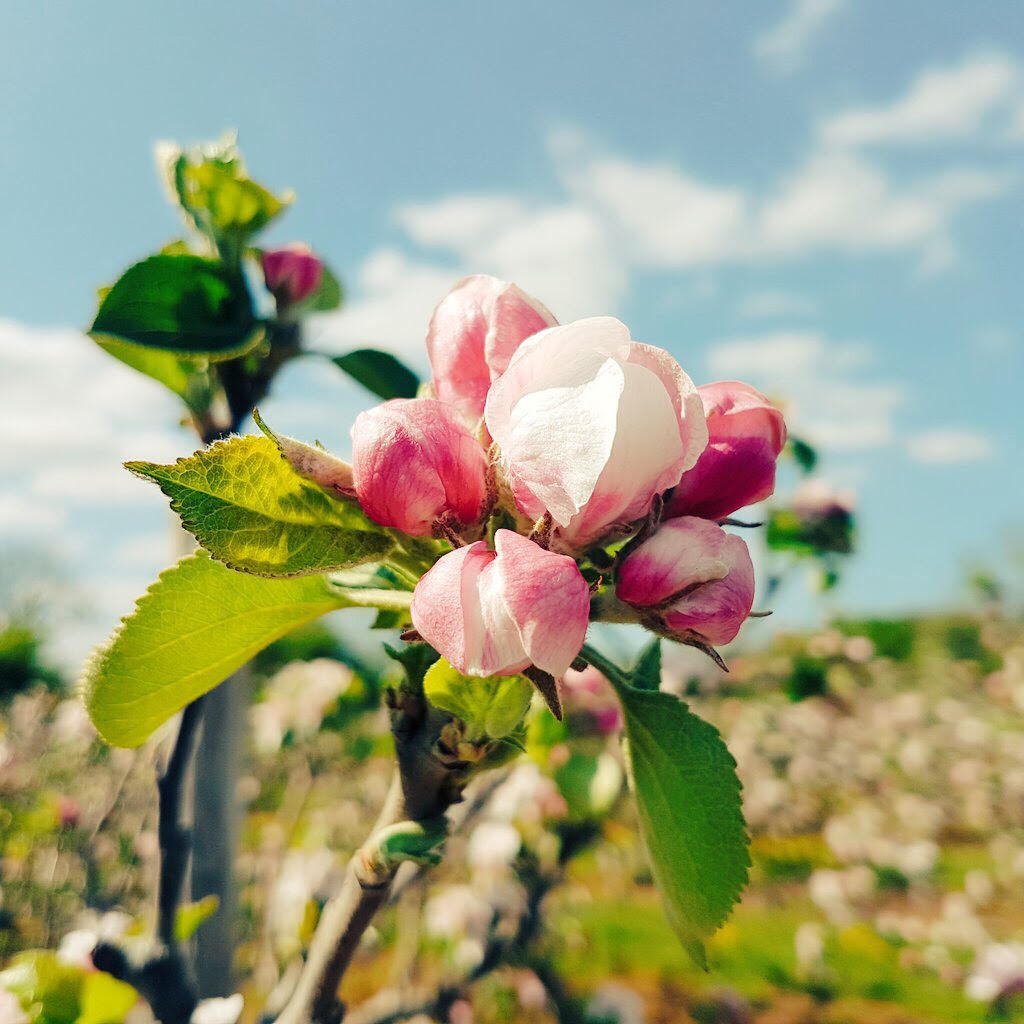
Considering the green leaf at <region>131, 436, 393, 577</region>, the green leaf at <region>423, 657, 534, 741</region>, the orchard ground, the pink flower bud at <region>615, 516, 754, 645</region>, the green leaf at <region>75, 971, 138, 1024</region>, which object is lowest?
the orchard ground

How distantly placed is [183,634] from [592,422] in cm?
30

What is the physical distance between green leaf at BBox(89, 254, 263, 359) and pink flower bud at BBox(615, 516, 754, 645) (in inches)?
19.9

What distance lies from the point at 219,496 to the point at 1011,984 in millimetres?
4252

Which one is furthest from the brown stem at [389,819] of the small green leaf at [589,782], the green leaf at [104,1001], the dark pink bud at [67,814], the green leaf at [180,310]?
the dark pink bud at [67,814]

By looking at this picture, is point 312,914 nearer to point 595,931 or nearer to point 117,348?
point 117,348

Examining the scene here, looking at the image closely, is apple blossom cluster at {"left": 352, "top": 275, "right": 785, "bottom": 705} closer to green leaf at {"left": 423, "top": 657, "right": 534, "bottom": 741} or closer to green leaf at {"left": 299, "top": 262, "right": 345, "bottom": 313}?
green leaf at {"left": 423, "top": 657, "right": 534, "bottom": 741}

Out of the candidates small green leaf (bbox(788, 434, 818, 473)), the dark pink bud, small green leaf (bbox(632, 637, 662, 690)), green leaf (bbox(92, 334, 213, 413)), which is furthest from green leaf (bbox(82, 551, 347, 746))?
the dark pink bud

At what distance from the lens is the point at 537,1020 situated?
11.8 feet

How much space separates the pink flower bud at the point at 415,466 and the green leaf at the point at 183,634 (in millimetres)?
111

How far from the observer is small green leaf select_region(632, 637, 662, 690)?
2.19 feet

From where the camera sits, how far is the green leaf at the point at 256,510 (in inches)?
18.3

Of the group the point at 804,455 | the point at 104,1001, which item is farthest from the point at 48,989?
the point at 804,455

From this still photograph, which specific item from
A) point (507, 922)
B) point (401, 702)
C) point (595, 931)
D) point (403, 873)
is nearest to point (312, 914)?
point (403, 873)

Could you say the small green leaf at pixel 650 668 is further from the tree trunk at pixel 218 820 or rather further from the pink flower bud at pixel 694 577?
the tree trunk at pixel 218 820
